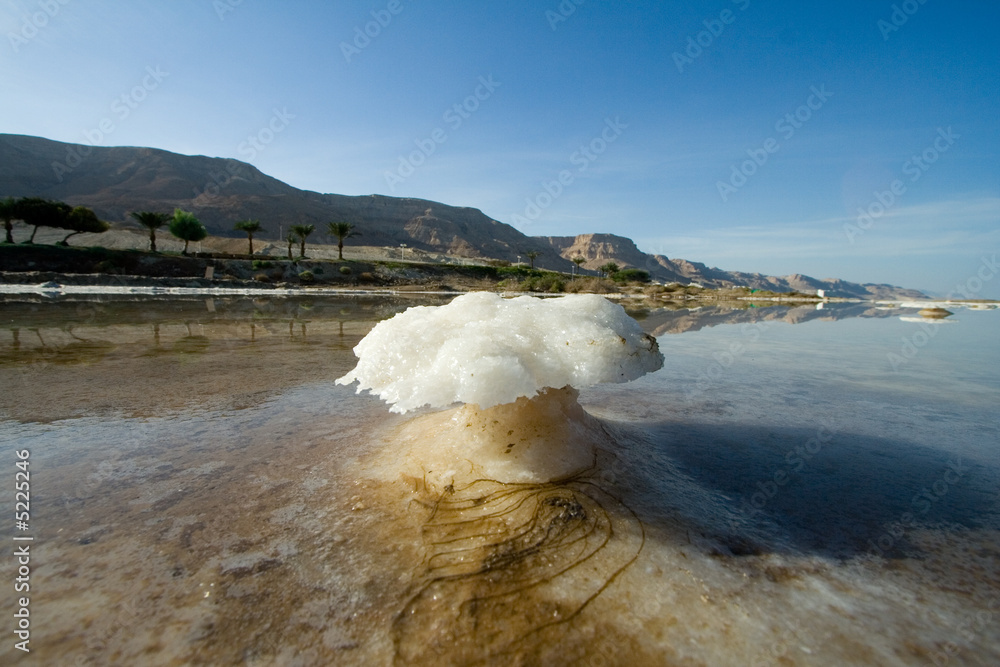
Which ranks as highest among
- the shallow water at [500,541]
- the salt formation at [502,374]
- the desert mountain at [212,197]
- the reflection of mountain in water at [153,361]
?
the desert mountain at [212,197]

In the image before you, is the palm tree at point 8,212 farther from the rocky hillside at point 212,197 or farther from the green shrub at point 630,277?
the green shrub at point 630,277

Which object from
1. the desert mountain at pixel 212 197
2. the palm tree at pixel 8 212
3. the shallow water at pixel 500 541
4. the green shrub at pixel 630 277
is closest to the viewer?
the shallow water at pixel 500 541

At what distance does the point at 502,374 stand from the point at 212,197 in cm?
15826

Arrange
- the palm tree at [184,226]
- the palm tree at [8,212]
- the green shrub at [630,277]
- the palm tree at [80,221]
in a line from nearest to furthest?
the palm tree at [8,212] < the palm tree at [80,221] < the palm tree at [184,226] < the green shrub at [630,277]

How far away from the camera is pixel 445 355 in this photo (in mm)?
2826

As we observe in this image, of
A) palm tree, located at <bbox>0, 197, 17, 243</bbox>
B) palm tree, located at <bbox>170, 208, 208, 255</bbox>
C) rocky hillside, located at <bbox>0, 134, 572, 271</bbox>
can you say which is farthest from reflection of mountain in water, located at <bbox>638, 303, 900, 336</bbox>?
rocky hillside, located at <bbox>0, 134, 572, 271</bbox>

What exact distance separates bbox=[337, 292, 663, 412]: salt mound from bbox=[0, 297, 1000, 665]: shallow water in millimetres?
829

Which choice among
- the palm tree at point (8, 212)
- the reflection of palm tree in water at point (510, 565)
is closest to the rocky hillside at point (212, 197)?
the palm tree at point (8, 212)

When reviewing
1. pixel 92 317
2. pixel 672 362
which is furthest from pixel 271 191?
pixel 672 362

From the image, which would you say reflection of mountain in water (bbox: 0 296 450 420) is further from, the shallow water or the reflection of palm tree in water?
the reflection of palm tree in water

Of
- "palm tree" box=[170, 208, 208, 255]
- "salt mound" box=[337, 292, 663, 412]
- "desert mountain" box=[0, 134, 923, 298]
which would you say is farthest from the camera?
"desert mountain" box=[0, 134, 923, 298]

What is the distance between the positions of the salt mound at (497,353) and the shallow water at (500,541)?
0.83m

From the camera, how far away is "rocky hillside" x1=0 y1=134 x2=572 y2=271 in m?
111

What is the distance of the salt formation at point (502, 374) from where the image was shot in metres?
2.64
